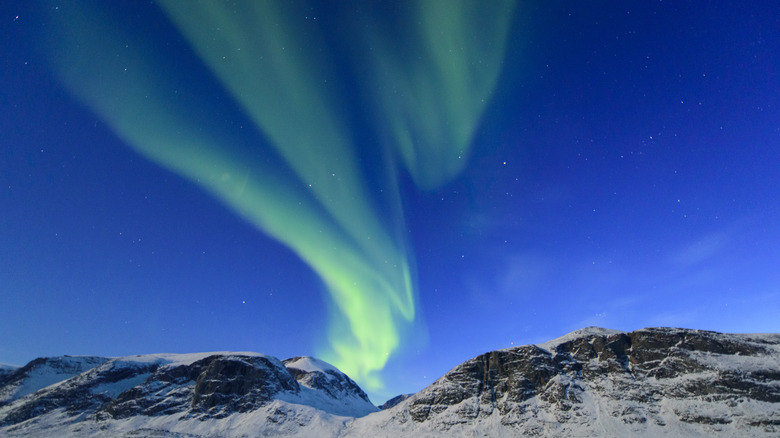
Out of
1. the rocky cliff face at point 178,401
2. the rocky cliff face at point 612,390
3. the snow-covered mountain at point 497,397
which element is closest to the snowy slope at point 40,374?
the snow-covered mountain at point 497,397

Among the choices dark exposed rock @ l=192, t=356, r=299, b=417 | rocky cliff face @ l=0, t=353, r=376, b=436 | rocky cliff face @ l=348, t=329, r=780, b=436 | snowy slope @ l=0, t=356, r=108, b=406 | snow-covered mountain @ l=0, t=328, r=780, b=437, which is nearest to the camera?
rocky cliff face @ l=348, t=329, r=780, b=436

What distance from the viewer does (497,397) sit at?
109312 mm

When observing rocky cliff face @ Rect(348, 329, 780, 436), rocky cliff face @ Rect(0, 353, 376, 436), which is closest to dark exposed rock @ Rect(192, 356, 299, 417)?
rocky cliff face @ Rect(0, 353, 376, 436)

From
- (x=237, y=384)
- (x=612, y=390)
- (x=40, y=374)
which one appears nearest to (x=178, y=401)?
(x=237, y=384)

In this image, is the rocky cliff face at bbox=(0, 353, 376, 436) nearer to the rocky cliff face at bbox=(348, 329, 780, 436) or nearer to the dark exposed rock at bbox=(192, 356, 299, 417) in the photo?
the dark exposed rock at bbox=(192, 356, 299, 417)

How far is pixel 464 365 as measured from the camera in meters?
124

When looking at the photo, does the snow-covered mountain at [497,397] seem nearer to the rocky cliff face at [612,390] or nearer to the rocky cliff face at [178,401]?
the rocky cliff face at [612,390]

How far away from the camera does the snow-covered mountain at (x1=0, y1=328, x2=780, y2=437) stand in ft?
271

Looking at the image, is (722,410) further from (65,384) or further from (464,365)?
(65,384)

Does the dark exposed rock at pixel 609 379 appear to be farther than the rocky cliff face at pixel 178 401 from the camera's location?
No

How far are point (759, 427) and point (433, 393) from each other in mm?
80008

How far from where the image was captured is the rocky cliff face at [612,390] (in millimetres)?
79312

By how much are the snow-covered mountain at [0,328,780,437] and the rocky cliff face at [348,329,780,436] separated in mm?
321

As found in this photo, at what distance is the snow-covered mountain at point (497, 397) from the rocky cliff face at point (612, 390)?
1.05 feet
